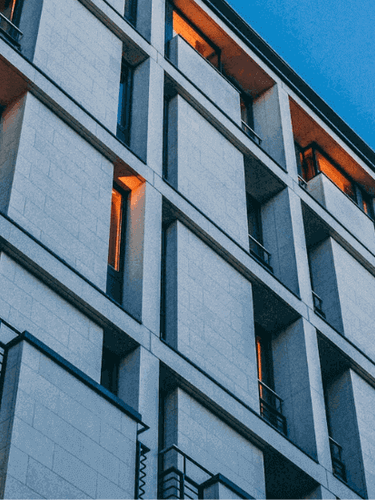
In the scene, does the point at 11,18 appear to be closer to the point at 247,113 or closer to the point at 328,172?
the point at 247,113

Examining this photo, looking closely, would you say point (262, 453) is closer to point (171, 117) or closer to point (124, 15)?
point (171, 117)

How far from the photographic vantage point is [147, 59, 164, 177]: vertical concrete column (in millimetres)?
22188

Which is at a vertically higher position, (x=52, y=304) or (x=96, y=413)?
(x=52, y=304)

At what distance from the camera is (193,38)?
29.5 m

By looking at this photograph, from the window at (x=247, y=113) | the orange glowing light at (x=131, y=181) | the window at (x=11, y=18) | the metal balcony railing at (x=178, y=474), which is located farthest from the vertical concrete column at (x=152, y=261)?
the window at (x=247, y=113)

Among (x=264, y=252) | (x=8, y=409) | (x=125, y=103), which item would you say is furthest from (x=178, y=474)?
(x=125, y=103)

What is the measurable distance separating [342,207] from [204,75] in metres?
6.75

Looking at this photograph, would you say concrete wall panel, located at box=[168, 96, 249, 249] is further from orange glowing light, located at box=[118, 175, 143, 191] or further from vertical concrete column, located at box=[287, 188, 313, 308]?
vertical concrete column, located at box=[287, 188, 313, 308]

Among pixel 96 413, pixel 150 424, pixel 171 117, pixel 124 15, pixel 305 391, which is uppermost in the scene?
pixel 124 15

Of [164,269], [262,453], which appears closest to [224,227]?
[164,269]

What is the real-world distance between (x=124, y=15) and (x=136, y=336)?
470 inches

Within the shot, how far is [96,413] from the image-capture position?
46.9 ft

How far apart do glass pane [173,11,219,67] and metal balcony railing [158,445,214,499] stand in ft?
51.5

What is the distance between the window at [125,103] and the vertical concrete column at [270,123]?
5554mm
